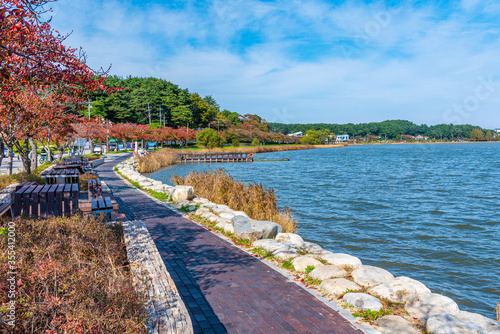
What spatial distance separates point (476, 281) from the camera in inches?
343

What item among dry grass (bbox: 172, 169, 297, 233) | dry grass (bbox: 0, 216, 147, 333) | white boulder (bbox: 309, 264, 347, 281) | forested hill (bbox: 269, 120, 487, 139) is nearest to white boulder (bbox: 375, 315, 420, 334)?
white boulder (bbox: 309, 264, 347, 281)

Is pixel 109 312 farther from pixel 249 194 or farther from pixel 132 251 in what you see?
pixel 249 194

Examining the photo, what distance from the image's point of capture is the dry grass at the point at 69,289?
309 cm

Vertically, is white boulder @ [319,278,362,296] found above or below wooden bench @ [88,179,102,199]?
below

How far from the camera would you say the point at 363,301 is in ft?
15.8

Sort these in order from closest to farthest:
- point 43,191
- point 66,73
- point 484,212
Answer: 1. point 43,191
2. point 66,73
3. point 484,212

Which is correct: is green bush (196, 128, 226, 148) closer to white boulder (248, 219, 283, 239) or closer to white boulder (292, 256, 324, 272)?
white boulder (248, 219, 283, 239)

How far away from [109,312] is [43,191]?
15.3 ft

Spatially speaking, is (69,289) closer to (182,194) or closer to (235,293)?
(235,293)

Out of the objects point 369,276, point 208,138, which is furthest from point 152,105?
point 369,276

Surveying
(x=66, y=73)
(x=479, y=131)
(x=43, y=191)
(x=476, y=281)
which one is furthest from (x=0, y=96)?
(x=479, y=131)

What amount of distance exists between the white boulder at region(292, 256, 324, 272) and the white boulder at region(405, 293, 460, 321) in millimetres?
1641

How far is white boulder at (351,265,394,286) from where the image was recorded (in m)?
5.64

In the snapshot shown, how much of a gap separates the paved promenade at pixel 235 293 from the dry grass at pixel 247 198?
122 inches
